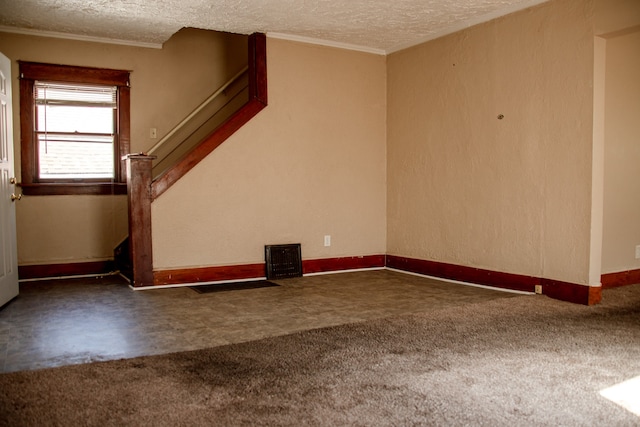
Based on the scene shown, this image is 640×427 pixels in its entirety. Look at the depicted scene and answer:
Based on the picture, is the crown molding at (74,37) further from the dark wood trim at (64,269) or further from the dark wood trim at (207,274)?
the dark wood trim at (207,274)

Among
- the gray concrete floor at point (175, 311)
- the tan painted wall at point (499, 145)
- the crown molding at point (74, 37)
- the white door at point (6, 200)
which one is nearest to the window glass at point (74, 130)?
the crown molding at point (74, 37)

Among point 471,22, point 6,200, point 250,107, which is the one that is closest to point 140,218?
point 6,200

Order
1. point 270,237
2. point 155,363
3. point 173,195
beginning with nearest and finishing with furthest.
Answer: point 155,363
point 173,195
point 270,237

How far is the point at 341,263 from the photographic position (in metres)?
5.84

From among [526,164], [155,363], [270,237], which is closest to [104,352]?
[155,363]

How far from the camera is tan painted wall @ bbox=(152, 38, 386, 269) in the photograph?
5121 mm

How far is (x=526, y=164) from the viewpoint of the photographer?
4.48 meters

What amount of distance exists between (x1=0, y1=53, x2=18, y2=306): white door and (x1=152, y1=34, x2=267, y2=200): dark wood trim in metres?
1.43

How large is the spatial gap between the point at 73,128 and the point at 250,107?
1957 millimetres

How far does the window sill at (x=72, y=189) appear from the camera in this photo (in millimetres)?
5465

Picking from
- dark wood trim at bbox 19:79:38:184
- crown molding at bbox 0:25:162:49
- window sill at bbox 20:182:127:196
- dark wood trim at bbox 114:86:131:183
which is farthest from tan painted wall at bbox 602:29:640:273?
dark wood trim at bbox 19:79:38:184

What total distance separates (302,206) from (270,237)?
48cm

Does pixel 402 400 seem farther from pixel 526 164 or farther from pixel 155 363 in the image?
pixel 526 164

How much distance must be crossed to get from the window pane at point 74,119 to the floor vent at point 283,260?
2.24m
